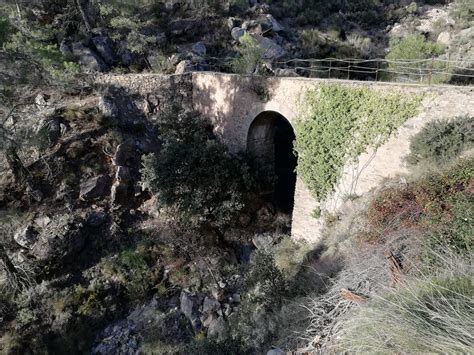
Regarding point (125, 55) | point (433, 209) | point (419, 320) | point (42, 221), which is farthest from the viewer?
point (125, 55)

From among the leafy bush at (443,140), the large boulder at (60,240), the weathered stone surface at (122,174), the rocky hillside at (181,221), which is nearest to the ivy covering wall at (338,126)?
the rocky hillside at (181,221)

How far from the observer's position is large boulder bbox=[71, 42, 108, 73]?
17109mm

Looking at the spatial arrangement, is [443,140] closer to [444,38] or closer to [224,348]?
[224,348]

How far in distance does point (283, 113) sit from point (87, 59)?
11502 mm

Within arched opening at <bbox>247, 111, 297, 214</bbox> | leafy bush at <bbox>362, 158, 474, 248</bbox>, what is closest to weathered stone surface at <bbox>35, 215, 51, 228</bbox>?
arched opening at <bbox>247, 111, 297, 214</bbox>

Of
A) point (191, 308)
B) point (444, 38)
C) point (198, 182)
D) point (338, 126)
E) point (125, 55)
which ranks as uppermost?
point (444, 38)

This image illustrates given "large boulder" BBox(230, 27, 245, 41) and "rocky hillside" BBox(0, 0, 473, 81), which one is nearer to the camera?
"rocky hillside" BBox(0, 0, 473, 81)

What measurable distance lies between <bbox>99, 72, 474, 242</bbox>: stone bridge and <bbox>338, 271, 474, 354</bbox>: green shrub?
5.89 metres

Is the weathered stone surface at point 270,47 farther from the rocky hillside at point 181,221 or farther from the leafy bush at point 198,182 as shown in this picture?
the leafy bush at point 198,182

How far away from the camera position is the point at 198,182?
1270cm

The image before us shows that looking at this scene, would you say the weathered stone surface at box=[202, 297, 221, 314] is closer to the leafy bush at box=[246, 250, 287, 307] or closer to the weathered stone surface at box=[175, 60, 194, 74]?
the leafy bush at box=[246, 250, 287, 307]

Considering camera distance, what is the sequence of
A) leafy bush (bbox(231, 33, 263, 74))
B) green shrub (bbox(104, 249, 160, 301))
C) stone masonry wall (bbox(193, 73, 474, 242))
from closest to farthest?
1. stone masonry wall (bbox(193, 73, 474, 242))
2. green shrub (bbox(104, 249, 160, 301))
3. leafy bush (bbox(231, 33, 263, 74))

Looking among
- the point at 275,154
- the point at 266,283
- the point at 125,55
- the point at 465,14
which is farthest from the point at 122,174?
the point at 465,14

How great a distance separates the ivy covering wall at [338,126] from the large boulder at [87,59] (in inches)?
456
